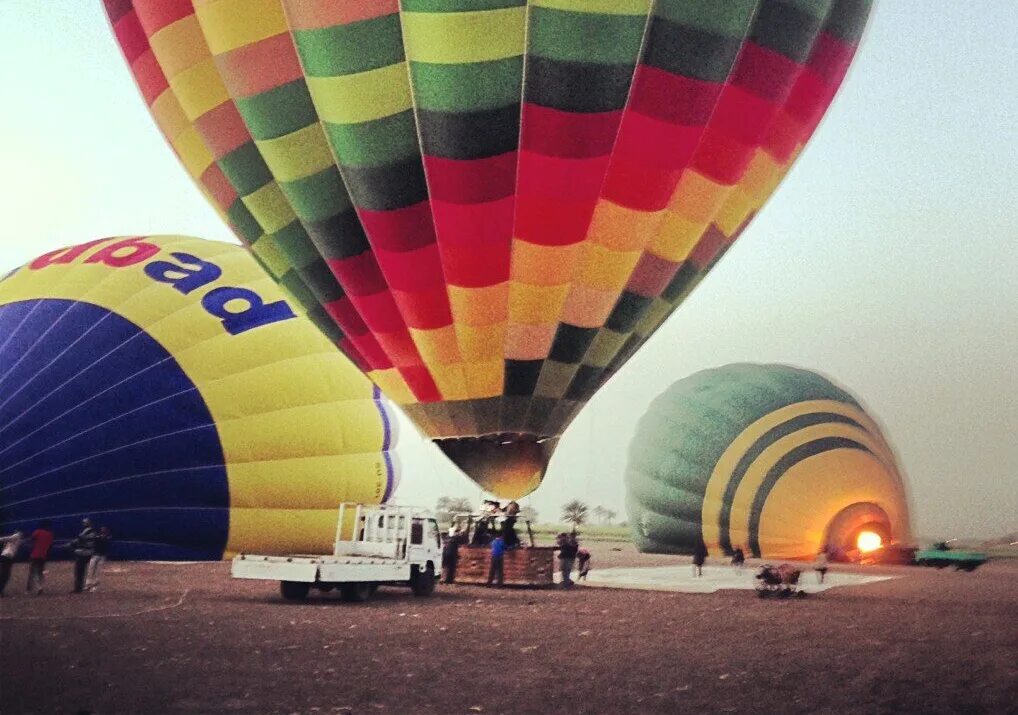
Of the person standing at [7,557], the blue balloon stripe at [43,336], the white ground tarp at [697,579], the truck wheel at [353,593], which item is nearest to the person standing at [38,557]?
the person standing at [7,557]

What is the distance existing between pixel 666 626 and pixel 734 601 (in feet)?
8.89

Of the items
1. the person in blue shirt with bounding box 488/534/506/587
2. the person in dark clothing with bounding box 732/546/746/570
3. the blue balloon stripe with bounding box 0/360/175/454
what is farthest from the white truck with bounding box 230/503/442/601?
the person in dark clothing with bounding box 732/546/746/570

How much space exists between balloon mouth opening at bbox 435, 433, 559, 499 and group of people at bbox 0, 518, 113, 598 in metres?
3.62

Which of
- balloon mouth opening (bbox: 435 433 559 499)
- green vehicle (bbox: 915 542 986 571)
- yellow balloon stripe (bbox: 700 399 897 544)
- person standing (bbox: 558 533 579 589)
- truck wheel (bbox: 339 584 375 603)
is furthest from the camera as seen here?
green vehicle (bbox: 915 542 986 571)

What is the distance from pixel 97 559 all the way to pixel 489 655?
17.2 ft

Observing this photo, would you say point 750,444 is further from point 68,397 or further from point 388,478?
point 68,397

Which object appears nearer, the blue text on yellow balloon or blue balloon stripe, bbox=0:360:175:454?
blue balloon stripe, bbox=0:360:175:454

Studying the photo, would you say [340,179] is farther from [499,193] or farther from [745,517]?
[745,517]

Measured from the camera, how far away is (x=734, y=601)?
1020 cm

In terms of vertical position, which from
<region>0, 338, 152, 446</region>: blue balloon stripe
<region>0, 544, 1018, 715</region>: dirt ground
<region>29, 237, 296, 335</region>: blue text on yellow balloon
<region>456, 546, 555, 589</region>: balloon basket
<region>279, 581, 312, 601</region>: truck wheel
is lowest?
<region>0, 544, 1018, 715</region>: dirt ground

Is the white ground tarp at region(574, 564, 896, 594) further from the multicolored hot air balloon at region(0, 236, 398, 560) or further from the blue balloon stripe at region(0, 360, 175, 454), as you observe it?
the blue balloon stripe at region(0, 360, 175, 454)

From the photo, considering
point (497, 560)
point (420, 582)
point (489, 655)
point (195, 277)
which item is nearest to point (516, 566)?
point (497, 560)

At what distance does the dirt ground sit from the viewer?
15.3 ft

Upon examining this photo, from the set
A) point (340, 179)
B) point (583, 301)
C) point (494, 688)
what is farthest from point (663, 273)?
point (494, 688)
